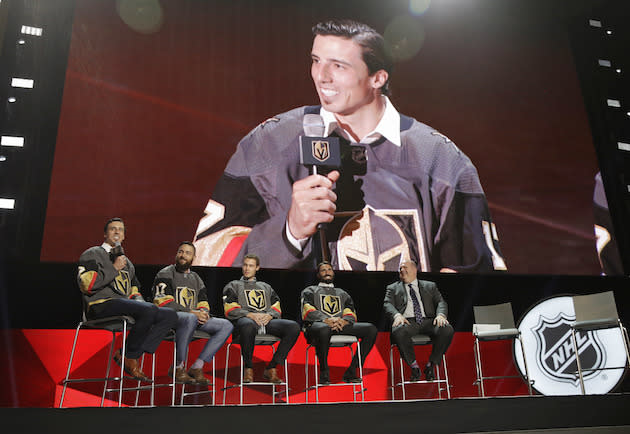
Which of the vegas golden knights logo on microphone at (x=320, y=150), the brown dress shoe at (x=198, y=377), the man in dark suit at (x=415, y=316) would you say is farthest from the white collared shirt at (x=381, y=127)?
the brown dress shoe at (x=198, y=377)

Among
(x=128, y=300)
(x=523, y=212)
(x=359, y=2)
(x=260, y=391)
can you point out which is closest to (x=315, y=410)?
(x=128, y=300)

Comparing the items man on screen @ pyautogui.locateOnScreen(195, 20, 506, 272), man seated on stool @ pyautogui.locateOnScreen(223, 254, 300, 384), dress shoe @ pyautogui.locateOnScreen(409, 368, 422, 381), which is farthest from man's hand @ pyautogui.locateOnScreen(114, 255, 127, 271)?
dress shoe @ pyautogui.locateOnScreen(409, 368, 422, 381)

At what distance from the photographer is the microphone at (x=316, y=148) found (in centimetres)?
509

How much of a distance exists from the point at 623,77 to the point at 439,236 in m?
3.50

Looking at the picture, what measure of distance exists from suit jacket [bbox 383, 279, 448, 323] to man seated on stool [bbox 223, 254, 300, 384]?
881 mm

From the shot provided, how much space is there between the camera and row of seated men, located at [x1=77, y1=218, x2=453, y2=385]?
336 centimetres

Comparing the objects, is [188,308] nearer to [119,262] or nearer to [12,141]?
[119,262]

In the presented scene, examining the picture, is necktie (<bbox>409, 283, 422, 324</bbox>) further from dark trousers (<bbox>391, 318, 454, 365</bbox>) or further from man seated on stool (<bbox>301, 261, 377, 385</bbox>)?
man seated on stool (<bbox>301, 261, 377, 385</bbox>)

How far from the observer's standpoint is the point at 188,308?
12.7 feet

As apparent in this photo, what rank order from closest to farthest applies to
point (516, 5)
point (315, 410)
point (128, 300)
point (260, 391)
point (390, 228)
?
point (315, 410) < point (128, 300) < point (260, 391) < point (390, 228) < point (516, 5)

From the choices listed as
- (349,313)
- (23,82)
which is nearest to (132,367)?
(349,313)

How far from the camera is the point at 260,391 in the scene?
15.0ft

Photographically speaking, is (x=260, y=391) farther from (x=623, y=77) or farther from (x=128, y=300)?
(x=623, y=77)

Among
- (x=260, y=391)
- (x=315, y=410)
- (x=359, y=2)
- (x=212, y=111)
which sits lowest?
(x=315, y=410)
